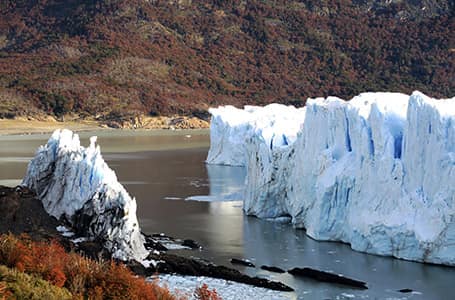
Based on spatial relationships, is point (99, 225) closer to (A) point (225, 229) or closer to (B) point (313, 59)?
(A) point (225, 229)

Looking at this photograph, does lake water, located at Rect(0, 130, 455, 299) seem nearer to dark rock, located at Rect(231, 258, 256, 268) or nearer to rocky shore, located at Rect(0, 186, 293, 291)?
dark rock, located at Rect(231, 258, 256, 268)

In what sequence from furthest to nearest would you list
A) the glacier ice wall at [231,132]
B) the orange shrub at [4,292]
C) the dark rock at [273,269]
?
1. the glacier ice wall at [231,132]
2. the dark rock at [273,269]
3. the orange shrub at [4,292]

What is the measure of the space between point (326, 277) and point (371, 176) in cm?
330

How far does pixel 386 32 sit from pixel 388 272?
124 metres

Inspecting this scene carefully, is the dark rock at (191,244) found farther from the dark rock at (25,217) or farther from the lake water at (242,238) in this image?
the dark rock at (25,217)

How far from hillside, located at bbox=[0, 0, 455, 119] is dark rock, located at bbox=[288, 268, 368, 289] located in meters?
80.1

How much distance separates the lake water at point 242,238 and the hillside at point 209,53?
203 feet

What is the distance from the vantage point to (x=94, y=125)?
92.1 m

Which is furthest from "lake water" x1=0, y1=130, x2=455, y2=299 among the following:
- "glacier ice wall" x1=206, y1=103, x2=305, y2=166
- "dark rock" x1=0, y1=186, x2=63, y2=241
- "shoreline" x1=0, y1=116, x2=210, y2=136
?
"shoreline" x1=0, y1=116, x2=210, y2=136

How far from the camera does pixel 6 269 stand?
11.2 m

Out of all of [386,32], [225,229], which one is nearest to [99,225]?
[225,229]

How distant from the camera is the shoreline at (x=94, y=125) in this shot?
280 ft

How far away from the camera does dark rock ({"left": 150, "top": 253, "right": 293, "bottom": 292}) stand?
53.5 ft

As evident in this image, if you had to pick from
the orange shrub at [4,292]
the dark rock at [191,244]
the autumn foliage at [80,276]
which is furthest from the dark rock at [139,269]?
→ the orange shrub at [4,292]
